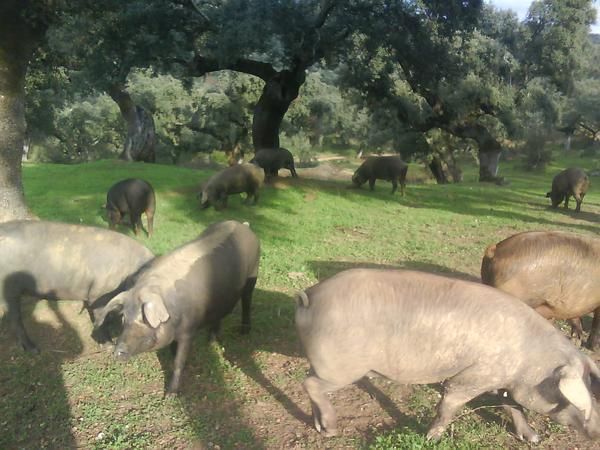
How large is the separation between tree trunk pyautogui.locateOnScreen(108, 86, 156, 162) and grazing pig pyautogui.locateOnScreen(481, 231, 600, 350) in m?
17.8

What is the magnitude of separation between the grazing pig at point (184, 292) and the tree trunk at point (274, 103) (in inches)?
401

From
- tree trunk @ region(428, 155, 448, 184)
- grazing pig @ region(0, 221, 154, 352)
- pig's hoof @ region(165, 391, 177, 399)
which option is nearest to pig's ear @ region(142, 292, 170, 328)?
pig's hoof @ region(165, 391, 177, 399)

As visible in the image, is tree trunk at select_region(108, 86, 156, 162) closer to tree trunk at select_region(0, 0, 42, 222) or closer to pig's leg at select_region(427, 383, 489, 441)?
tree trunk at select_region(0, 0, 42, 222)

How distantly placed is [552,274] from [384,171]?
40.7 ft

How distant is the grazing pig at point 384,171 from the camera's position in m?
17.9

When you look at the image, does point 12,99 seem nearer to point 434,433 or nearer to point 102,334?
point 102,334

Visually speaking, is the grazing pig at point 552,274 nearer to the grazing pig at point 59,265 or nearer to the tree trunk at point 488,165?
the grazing pig at point 59,265

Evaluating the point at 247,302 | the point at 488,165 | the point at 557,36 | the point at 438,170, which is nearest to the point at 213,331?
the point at 247,302

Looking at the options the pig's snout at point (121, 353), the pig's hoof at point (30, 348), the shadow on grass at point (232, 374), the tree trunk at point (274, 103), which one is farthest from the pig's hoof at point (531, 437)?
the tree trunk at point (274, 103)

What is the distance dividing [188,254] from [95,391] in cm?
178

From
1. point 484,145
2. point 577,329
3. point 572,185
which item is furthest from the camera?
point 484,145

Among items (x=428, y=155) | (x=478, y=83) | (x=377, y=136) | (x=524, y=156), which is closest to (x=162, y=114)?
(x=377, y=136)

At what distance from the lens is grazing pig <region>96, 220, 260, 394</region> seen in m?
4.82

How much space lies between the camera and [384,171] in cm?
1803
